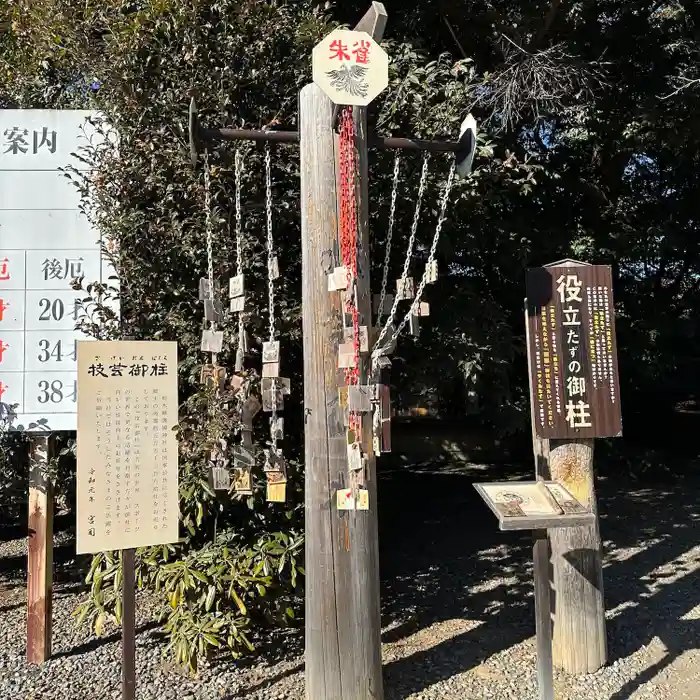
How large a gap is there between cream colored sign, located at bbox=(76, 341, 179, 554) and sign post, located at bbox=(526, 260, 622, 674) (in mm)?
2057

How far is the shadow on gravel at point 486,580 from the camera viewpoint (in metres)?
4.09

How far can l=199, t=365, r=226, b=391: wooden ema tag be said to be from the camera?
3.30 meters

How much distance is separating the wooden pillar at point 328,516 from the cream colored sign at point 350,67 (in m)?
0.43

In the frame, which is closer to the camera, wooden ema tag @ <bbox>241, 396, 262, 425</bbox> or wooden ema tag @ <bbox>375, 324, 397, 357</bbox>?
wooden ema tag @ <bbox>375, 324, 397, 357</bbox>

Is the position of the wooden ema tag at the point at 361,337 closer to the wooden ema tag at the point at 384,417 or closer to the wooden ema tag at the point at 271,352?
the wooden ema tag at the point at 384,417

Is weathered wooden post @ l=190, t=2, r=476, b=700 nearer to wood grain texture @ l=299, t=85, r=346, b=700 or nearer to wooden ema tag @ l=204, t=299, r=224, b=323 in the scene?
wood grain texture @ l=299, t=85, r=346, b=700

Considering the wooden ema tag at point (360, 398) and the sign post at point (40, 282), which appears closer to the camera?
the wooden ema tag at point (360, 398)

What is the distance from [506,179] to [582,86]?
59.6 inches

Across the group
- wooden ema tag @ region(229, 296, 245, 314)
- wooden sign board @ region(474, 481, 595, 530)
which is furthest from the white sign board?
wooden sign board @ region(474, 481, 595, 530)

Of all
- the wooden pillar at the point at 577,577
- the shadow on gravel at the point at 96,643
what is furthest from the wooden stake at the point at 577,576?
the shadow on gravel at the point at 96,643

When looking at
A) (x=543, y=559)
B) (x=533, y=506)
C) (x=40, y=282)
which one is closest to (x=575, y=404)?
(x=533, y=506)

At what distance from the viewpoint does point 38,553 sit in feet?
12.9

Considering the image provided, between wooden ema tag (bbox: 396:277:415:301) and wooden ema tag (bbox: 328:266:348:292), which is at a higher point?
wooden ema tag (bbox: 328:266:348:292)

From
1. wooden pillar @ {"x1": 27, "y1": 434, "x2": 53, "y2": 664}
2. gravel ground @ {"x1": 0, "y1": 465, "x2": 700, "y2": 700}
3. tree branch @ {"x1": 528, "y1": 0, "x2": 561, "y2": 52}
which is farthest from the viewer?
tree branch @ {"x1": 528, "y1": 0, "x2": 561, "y2": 52}
